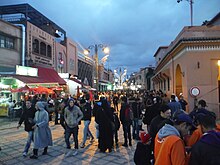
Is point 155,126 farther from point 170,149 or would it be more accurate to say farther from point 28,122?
point 28,122

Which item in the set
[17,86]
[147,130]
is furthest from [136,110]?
[17,86]

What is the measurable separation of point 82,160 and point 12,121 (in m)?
9.66

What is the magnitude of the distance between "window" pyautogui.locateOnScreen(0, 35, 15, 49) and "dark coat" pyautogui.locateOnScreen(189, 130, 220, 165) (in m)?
18.8

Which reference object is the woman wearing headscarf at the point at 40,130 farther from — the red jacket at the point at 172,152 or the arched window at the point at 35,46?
the arched window at the point at 35,46

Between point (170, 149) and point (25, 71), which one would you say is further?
point (25, 71)

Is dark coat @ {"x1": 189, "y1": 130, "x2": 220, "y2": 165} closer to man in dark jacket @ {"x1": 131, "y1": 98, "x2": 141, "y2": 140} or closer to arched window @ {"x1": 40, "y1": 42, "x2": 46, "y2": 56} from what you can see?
man in dark jacket @ {"x1": 131, "y1": 98, "x2": 141, "y2": 140}

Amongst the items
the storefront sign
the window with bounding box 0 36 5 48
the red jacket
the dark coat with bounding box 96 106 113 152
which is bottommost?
the dark coat with bounding box 96 106 113 152

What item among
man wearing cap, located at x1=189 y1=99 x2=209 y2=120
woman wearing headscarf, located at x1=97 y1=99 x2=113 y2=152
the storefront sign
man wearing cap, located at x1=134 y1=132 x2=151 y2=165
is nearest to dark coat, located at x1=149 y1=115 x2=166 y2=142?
man wearing cap, located at x1=134 y1=132 x2=151 y2=165

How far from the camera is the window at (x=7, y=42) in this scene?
709 inches

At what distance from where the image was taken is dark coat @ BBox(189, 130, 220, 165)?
191 cm

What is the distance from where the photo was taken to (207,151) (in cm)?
195

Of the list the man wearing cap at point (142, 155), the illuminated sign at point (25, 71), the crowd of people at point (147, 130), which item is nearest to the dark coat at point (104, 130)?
the crowd of people at point (147, 130)

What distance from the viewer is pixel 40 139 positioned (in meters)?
6.36

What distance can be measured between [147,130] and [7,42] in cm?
1571
